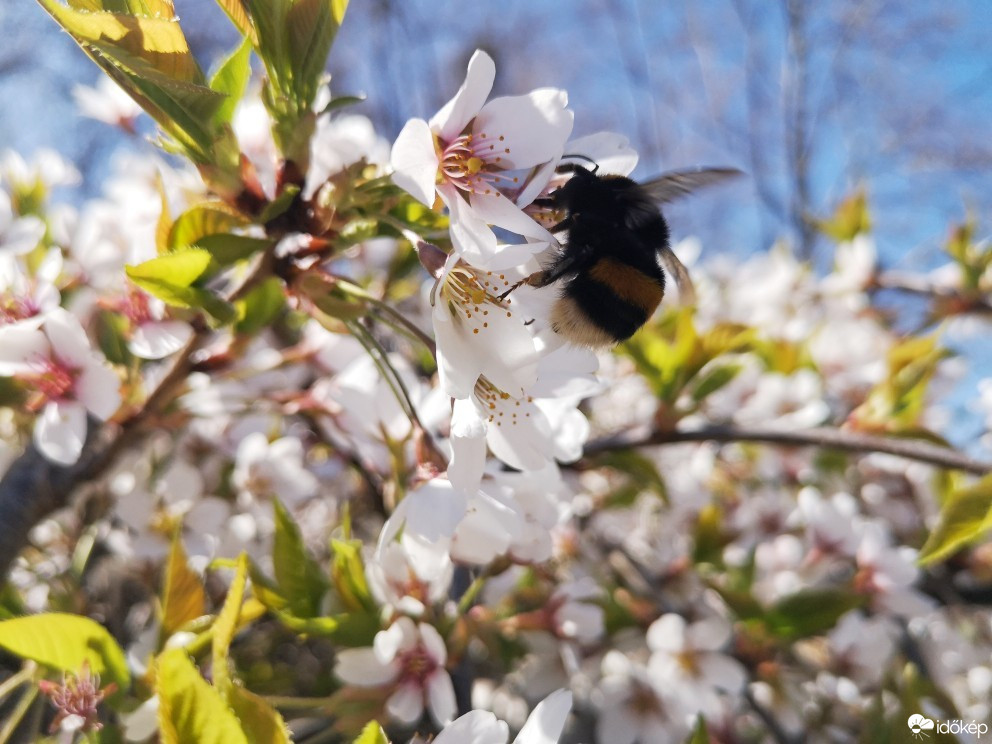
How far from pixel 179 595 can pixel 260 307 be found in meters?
0.33

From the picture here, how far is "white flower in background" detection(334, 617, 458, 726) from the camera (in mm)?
750

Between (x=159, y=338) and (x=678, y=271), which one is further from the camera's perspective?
(x=678, y=271)

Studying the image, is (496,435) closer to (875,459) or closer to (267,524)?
(267,524)

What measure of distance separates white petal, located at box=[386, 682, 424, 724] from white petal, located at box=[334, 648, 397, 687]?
2 cm

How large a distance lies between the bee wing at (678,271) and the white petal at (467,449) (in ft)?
1.22

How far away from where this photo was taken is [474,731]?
1.83ft

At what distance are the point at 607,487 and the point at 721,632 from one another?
849mm

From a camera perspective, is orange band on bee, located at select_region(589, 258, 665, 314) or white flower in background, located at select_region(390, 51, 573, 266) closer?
white flower in background, located at select_region(390, 51, 573, 266)

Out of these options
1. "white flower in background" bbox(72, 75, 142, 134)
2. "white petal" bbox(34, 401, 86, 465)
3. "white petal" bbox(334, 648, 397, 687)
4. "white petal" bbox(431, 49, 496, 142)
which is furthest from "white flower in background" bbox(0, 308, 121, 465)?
"white flower in background" bbox(72, 75, 142, 134)

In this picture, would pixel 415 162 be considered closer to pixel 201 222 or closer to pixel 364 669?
pixel 201 222

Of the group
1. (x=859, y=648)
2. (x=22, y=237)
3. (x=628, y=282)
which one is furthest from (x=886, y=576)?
(x=22, y=237)

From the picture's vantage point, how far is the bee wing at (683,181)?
0.79 meters

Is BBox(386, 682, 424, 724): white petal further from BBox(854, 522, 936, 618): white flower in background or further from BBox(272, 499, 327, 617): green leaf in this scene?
BBox(854, 522, 936, 618): white flower in background

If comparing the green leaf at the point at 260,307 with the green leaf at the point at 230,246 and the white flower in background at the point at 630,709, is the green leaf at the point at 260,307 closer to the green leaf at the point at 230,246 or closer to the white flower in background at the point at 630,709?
the green leaf at the point at 230,246
